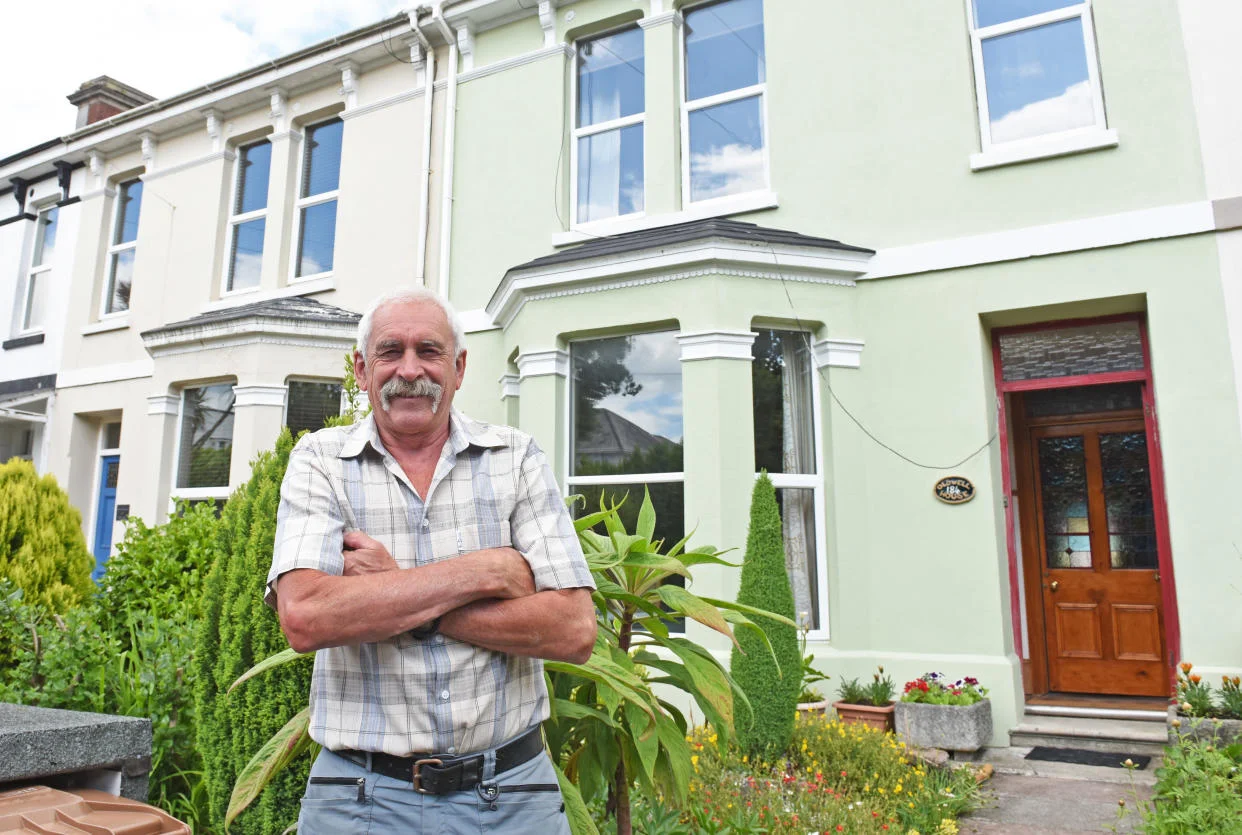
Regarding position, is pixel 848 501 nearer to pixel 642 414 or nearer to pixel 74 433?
pixel 642 414

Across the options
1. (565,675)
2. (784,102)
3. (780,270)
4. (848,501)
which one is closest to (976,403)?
(848,501)

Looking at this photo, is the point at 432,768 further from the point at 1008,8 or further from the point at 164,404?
the point at 164,404

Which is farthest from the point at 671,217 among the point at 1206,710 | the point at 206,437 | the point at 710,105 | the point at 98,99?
the point at 98,99

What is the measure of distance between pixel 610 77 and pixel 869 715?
6048 mm

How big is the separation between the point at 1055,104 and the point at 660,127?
3.15 m

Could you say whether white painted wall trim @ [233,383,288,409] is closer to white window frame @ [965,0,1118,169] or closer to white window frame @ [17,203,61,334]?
white window frame @ [17,203,61,334]

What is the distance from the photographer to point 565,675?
2.39m

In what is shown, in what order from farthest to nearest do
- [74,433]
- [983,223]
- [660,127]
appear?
[74,433]
[660,127]
[983,223]

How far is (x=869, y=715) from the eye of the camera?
5535mm

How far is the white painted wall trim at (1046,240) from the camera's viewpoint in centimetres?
563

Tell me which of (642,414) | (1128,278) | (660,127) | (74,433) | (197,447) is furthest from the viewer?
(74,433)

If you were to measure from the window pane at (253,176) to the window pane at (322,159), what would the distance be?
0.59 m

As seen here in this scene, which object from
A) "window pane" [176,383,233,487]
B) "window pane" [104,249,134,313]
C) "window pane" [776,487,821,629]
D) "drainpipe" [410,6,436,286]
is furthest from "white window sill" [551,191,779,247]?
"window pane" [104,249,134,313]

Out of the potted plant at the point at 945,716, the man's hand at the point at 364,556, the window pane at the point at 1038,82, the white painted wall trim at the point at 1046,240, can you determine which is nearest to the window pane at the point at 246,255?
the white painted wall trim at the point at 1046,240
